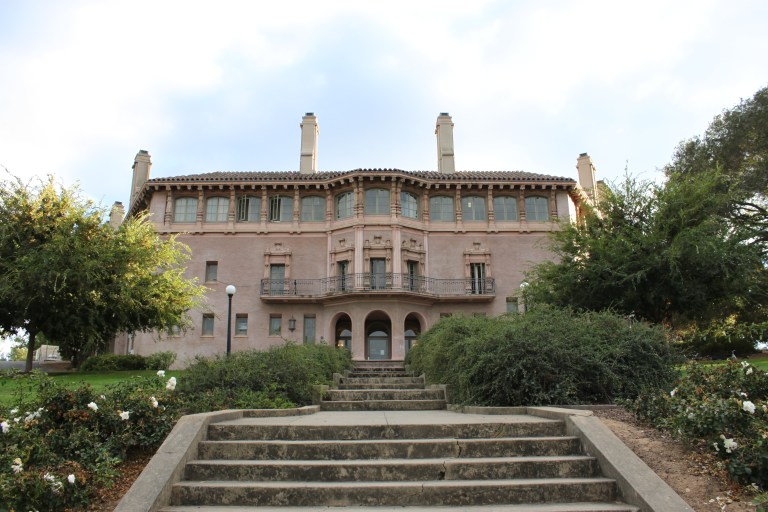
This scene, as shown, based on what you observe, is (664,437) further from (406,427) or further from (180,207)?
(180,207)

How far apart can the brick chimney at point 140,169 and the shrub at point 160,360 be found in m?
12.3

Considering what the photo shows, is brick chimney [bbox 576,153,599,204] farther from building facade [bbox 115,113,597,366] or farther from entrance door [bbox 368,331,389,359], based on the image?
entrance door [bbox 368,331,389,359]

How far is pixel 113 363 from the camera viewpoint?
87.8ft

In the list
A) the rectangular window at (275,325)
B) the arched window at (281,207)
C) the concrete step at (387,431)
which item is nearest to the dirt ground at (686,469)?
the concrete step at (387,431)

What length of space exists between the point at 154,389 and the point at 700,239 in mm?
18086

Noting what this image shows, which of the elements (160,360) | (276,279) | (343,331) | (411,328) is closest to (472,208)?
(411,328)

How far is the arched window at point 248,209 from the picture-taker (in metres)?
32.9

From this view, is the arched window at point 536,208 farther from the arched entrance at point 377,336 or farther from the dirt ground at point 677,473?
the dirt ground at point 677,473

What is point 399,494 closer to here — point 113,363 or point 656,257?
point 656,257

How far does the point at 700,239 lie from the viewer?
18938 mm

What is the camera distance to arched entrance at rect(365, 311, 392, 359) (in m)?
32.2

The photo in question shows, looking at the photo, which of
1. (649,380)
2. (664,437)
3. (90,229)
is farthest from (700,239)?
(90,229)

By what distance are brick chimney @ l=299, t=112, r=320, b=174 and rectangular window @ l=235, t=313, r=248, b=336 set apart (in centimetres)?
972

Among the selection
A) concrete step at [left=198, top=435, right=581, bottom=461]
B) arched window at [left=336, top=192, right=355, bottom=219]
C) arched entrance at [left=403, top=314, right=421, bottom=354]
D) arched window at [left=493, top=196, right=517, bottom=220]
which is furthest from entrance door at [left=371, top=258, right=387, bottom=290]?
concrete step at [left=198, top=435, right=581, bottom=461]
